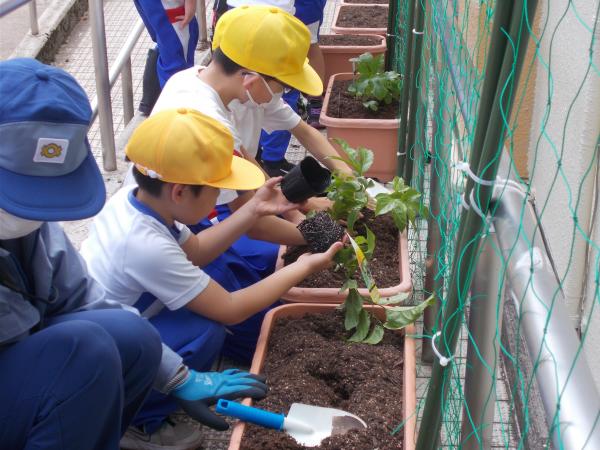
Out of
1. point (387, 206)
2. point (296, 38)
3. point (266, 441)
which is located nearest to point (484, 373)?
point (266, 441)

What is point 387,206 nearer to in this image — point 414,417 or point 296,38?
point 296,38

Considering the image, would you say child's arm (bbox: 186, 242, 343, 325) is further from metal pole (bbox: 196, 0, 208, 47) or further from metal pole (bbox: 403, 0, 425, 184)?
metal pole (bbox: 196, 0, 208, 47)

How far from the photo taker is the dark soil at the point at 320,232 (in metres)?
2.56

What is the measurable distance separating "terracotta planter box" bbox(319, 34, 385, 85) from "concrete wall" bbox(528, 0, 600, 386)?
2.42m

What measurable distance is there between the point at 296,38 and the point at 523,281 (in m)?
1.70

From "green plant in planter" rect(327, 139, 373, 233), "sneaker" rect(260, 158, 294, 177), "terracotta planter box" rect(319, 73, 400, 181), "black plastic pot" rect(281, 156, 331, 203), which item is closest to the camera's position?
"black plastic pot" rect(281, 156, 331, 203)

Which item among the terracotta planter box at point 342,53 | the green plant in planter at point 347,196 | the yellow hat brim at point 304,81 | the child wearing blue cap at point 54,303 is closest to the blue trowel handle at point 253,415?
the child wearing blue cap at point 54,303

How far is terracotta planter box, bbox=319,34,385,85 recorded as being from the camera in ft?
15.7

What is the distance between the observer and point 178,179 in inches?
82.4

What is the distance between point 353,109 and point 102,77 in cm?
116

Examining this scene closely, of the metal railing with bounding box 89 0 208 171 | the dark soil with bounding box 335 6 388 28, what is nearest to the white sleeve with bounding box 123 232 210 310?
the metal railing with bounding box 89 0 208 171

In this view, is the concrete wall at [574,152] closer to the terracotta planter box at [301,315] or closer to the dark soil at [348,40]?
the terracotta planter box at [301,315]

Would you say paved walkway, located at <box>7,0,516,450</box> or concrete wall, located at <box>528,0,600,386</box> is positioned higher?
concrete wall, located at <box>528,0,600,386</box>

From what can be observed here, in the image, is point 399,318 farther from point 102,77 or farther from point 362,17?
point 362,17
